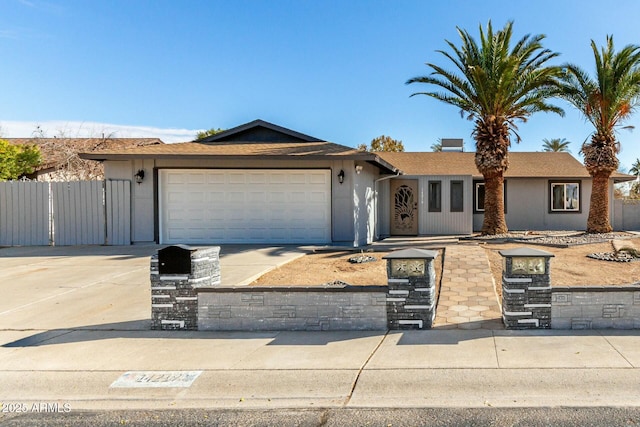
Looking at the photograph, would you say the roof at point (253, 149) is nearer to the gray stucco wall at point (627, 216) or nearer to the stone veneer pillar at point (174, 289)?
the stone veneer pillar at point (174, 289)

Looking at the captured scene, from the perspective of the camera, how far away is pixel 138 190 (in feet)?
48.3

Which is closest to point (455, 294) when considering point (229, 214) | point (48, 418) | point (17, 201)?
point (48, 418)

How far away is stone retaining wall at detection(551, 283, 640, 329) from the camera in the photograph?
19.2 feet

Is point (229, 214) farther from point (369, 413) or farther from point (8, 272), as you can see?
point (369, 413)

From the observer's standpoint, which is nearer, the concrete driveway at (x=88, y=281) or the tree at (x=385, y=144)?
the concrete driveway at (x=88, y=281)

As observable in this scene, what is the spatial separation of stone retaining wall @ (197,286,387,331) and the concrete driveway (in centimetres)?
116

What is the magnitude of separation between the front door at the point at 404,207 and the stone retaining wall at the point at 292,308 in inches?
520

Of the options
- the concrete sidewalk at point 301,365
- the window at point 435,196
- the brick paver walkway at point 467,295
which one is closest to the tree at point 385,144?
the window at point 435,196

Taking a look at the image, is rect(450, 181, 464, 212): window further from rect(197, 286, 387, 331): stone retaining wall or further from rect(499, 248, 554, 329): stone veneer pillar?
rect(197, 286, 387, 331): stone retaining wall

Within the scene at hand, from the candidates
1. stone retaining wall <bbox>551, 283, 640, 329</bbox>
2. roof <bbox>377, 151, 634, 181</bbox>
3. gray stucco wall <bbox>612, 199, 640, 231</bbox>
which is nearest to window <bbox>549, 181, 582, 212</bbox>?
roof <bbox>377, 151, 634, 181</bbox>

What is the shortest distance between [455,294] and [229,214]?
9.02m

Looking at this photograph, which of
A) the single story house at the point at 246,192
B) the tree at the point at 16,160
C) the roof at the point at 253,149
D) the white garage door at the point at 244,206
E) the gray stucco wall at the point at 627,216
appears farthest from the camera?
the gray stucco wall at the point at 627,216

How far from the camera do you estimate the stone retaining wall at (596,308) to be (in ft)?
19.2

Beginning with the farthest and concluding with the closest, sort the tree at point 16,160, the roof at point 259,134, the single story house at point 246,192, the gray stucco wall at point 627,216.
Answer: the gray stucco wall at point 627,216
the tree at point 16,160
the roof at point 259,134
the single story house at point 246,192
